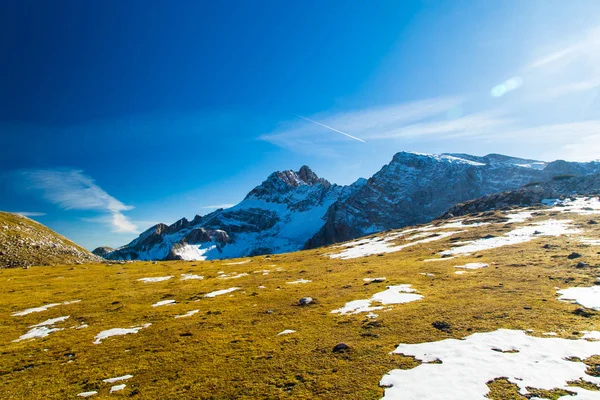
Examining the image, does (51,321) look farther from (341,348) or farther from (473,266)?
(473,266)

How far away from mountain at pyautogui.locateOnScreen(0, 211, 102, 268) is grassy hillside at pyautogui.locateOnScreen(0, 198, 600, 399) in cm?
6281

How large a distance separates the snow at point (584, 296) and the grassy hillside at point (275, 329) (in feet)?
2.49

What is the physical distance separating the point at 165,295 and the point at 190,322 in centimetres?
1521

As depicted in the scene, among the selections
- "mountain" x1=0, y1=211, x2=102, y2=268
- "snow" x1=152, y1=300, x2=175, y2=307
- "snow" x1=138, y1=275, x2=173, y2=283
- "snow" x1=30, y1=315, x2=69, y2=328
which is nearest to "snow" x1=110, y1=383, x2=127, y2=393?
"snow" x1=30, y1=315, x2=69, y2=328

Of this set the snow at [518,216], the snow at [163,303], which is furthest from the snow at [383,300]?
the snow at [518,216]

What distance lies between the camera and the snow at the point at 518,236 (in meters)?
50.7

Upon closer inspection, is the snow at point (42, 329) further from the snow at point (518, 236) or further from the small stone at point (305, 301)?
the snow at point (518, 236)

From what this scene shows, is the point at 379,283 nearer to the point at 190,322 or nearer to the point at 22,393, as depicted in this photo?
the point at 190,322

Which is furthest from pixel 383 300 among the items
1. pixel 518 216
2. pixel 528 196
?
pixel 528 196

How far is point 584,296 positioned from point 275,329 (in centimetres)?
2330

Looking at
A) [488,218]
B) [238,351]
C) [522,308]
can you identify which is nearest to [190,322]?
[238,351]

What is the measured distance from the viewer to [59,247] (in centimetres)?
10150

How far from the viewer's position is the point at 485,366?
531 inches

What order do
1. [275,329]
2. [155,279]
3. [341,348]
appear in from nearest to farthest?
1. [341,348]
2. [275,329]
3. [155,279]
